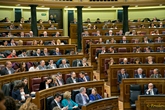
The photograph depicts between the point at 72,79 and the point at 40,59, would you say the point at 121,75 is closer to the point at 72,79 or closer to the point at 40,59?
the point at 72,79

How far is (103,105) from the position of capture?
4.71 m

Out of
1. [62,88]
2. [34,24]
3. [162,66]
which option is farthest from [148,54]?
[34,24]

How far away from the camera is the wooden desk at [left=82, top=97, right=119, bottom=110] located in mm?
4534

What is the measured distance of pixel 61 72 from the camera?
7180 millimetres

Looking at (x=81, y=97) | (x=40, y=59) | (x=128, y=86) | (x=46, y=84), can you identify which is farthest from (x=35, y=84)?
(x=128, y=86)

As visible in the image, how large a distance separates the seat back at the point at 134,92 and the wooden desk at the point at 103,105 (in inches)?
69.1

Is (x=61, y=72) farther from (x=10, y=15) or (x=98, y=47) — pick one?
(x=10, y=15)

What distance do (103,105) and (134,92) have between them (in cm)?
214

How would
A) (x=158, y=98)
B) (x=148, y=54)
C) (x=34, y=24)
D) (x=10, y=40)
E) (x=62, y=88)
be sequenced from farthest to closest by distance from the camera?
(x=34, y=24) → (x=10, y=40) → (x=148, y=54) → (x=62, y=88) → (x=158, y=98)

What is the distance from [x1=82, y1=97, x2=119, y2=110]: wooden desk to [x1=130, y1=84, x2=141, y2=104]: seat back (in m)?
1.76

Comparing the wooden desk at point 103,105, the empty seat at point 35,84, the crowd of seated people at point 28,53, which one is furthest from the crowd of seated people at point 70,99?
the crowd of seated people at point 28,53

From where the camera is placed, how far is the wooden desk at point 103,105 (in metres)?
4.53

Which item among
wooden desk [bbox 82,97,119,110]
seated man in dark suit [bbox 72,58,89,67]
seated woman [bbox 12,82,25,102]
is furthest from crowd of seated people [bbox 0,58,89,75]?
wooden desk [bbox 82,97,119,110]

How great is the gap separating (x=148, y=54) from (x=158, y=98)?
163 inches
